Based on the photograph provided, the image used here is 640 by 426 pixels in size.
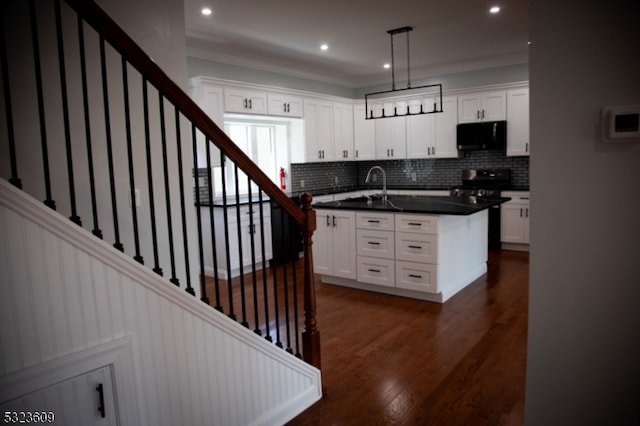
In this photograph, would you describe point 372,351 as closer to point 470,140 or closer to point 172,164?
point 172,164

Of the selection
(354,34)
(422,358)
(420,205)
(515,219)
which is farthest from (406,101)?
(422,358)

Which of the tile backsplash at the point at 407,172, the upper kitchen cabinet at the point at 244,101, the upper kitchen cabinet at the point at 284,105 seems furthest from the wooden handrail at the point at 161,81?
the tile backsplash at the point at 407,172

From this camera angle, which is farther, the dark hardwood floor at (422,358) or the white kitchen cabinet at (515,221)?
the white kitchen cabinet at (515,221)

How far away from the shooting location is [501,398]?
254 cm

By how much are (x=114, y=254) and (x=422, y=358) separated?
2.26 m

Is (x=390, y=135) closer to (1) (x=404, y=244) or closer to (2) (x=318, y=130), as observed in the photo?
(2) (x=318, y=130)

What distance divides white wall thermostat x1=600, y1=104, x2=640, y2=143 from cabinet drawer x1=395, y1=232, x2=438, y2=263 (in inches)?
111

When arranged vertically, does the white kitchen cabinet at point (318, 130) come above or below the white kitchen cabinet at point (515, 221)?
above

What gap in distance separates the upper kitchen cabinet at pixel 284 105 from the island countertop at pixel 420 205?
70.0 inches

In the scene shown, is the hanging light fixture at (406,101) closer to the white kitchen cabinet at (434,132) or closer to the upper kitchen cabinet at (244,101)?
the white kitchen cabinet at (434,132)

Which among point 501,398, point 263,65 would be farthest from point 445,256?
point 263,65

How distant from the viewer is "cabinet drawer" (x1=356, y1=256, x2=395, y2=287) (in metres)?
4.43

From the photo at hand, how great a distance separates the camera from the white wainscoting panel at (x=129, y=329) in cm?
134

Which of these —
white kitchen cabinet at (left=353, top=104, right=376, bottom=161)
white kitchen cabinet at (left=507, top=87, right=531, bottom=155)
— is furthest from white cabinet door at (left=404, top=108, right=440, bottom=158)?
white kitchen cabinet at (left=507, top=87, right=531, bottom=155)
